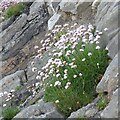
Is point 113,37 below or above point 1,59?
above

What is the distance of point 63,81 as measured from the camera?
9.59 metres

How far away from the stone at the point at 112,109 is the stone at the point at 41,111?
1387mm

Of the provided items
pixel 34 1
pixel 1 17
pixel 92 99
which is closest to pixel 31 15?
pixel 34 1

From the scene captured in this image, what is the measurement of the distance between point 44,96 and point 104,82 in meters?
1.80

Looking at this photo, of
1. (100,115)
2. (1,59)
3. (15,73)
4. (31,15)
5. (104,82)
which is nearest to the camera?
(100,115)

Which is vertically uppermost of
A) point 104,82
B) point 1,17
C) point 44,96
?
point 104,82

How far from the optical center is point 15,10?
17922 mm

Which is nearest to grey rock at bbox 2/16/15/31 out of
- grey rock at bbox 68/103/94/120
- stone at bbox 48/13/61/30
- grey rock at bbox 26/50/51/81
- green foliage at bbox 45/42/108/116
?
stone at bbox 48/13/61/30

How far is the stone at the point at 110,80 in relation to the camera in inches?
325

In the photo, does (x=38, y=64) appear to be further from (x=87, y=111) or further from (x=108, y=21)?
(x=87, y=111)

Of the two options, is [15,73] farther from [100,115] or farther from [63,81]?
[100,115]

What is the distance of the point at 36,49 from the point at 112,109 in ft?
22.2

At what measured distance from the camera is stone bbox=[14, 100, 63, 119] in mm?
9008

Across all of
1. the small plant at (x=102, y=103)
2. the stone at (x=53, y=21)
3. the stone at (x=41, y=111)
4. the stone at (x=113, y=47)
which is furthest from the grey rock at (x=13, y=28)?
the small plant at (x=102, y=103)
